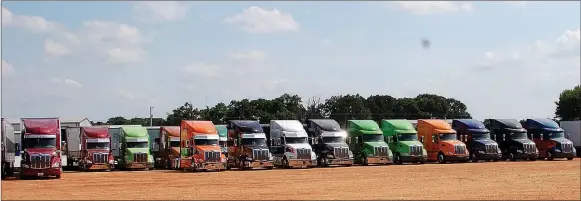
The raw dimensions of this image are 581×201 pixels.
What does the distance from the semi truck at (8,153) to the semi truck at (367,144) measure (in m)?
21.3

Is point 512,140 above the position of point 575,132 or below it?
below

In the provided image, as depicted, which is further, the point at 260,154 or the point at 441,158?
the point at 441,158

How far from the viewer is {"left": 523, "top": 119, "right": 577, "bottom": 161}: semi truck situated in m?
51.0

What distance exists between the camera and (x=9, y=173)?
113ft

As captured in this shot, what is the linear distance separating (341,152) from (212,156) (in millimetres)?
8754

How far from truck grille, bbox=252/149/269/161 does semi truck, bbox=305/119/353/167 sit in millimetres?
4415

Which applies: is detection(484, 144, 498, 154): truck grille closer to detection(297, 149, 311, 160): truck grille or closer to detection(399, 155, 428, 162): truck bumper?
detection(399, 155, 428, 162): truck bumper

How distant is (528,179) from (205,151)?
1798 cm

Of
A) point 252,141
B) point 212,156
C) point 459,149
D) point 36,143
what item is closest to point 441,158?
point 459,149

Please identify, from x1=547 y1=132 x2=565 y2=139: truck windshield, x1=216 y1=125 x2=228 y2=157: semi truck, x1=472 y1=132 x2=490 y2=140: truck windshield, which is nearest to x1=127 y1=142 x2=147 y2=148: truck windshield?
x1=216 y1=125 x2=228 y2=157: semi truck

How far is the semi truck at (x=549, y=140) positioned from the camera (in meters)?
51.0

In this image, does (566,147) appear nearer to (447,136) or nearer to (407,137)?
(447,136)

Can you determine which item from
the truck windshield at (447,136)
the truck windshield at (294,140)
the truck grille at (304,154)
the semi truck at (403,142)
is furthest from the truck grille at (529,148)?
the truck windshield at (294,140)

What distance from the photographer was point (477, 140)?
162 feet
